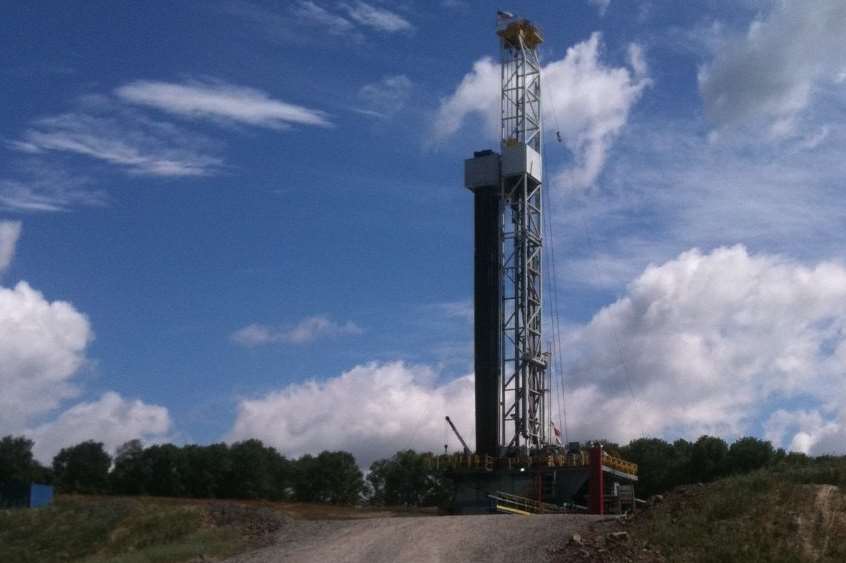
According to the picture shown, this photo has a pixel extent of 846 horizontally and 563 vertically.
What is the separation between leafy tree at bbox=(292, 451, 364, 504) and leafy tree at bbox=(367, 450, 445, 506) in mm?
2435

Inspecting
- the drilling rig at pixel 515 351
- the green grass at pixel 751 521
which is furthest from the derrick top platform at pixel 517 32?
the green grass at pixel 751 521

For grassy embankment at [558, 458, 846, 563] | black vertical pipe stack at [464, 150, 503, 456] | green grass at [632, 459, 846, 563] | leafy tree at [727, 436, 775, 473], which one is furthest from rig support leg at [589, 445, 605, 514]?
leafy tree at [727, 436, 775, 473]

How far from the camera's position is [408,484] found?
93.6m

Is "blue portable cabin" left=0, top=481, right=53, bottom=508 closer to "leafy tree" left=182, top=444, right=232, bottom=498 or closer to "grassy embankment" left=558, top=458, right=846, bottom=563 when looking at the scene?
"grassy embankment" left=558, top=458, right=846, bottom=563

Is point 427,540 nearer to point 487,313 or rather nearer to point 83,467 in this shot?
point 487,313

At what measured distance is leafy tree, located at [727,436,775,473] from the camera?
7056cm

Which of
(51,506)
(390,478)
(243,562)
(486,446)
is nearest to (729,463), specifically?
(486,446)

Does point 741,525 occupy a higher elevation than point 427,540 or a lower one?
higher

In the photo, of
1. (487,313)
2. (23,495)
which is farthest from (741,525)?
(23,495)

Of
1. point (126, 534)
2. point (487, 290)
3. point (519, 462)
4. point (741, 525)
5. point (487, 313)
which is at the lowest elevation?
point (126, 534)

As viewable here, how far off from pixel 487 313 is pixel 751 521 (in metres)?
30.7

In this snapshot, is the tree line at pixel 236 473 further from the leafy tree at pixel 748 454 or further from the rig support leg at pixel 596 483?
the rig support leg at pixel 596 483

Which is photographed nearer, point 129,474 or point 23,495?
point 23,495

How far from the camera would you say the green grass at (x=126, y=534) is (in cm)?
2822
